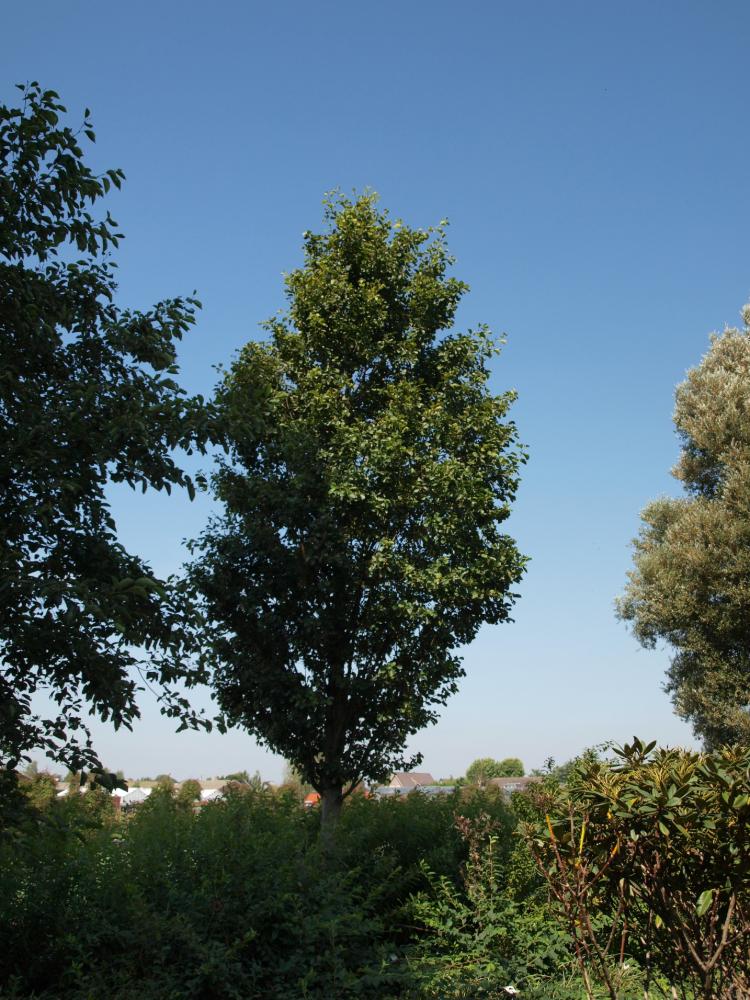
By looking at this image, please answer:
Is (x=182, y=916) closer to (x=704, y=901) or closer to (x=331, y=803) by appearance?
(x=704, y=901)

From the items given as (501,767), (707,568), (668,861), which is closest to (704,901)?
(668,861)

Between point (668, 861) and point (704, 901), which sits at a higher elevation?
point (668, 861)

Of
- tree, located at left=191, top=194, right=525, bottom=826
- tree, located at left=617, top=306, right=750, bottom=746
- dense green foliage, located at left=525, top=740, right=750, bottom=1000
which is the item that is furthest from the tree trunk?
tree, located at left=617, top=306, right=750, bottom=746

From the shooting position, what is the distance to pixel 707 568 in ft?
66.3

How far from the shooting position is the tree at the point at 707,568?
19.9 metres

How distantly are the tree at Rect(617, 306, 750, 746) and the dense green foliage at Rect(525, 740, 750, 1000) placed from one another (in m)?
15.0

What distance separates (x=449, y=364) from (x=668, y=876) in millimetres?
11653

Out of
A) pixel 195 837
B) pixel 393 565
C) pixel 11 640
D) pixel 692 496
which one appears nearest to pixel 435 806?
pixel 393 565

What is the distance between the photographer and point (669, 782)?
5.87 m

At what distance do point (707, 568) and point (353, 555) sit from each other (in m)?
10.7

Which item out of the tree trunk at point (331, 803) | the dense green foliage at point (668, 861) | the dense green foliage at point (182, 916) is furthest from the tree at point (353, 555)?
the dense green foliage at point (668, 861)

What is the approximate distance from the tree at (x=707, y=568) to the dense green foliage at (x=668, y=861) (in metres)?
15.0

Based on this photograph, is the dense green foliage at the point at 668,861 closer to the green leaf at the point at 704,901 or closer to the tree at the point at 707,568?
the green leaf at the point at 704,901

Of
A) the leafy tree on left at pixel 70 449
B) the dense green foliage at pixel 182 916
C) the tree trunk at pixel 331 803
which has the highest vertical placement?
the leafy tree on left at pixel 70 449
